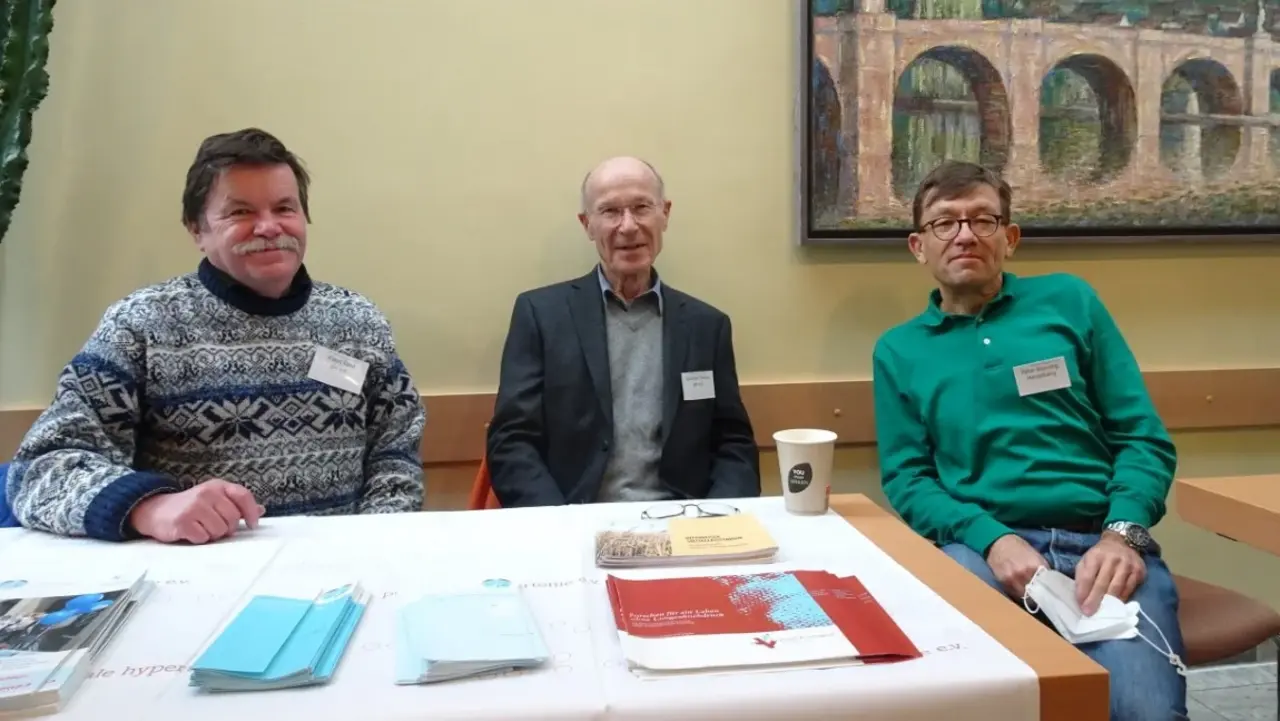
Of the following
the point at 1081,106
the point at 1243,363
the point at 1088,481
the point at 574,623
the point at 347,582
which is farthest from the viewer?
the point at 1243,363

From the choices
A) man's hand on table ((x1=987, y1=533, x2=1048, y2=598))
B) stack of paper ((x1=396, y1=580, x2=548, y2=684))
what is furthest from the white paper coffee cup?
stack of paper ((x1=396, y1=580, x2=548, y2=684))

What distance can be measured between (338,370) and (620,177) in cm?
82

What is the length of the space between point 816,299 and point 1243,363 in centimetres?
132

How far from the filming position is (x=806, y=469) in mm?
1360

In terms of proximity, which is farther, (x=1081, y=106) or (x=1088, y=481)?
(x=1081, y=106)

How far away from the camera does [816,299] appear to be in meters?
2.38

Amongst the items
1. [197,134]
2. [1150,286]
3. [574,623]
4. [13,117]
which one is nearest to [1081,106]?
[1150,286]

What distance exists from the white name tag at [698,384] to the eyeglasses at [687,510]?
2.15ft

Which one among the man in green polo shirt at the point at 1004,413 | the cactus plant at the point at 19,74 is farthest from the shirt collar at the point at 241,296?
the man in green polo shirt at the point at 1004,413

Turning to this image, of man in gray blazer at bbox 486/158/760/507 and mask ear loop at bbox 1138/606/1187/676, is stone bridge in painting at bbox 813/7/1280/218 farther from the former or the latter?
mask ear loop at bbox 1138/606/1187/676

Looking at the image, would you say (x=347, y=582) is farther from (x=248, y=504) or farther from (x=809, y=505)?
(x=809, y=505)

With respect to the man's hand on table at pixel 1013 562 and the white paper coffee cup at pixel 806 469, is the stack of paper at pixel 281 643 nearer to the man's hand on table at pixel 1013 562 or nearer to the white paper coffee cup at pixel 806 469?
the white paper coffee cup at pixel 806 469

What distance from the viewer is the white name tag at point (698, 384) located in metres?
2.07

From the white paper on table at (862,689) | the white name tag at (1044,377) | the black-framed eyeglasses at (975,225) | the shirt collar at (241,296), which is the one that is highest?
the black-framed eyeglasses at (975,225)
